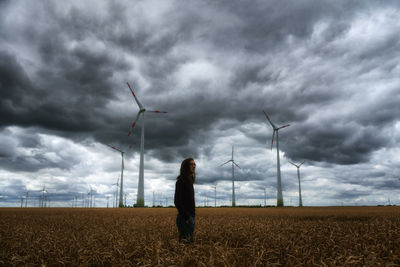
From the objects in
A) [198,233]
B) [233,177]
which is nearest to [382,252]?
[198,233]

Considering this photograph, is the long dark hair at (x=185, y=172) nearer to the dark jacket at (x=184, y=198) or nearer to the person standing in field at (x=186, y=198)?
the person standing in field at (x=186, y=198)

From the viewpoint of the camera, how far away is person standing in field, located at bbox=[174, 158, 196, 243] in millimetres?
9523

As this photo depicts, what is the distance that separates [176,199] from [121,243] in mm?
2213

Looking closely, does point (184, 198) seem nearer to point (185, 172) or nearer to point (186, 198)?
point (186, 198)

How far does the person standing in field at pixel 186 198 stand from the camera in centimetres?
952

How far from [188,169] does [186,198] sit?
3.21 ft

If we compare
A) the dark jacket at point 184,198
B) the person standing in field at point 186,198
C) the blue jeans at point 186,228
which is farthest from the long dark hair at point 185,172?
the blue jeans at point 186,228

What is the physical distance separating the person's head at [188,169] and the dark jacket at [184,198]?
140 mm

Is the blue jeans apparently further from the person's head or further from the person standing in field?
the person's head

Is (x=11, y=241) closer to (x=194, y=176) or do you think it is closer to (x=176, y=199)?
(x=176, y=199)

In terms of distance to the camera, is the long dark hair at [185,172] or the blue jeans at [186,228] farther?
the long dark hair at [185,172]

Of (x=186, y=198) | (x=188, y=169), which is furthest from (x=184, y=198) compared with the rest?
(x=188, y=169)

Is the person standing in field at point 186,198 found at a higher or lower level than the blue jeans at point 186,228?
higher

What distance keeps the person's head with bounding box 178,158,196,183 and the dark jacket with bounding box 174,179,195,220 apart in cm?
14
